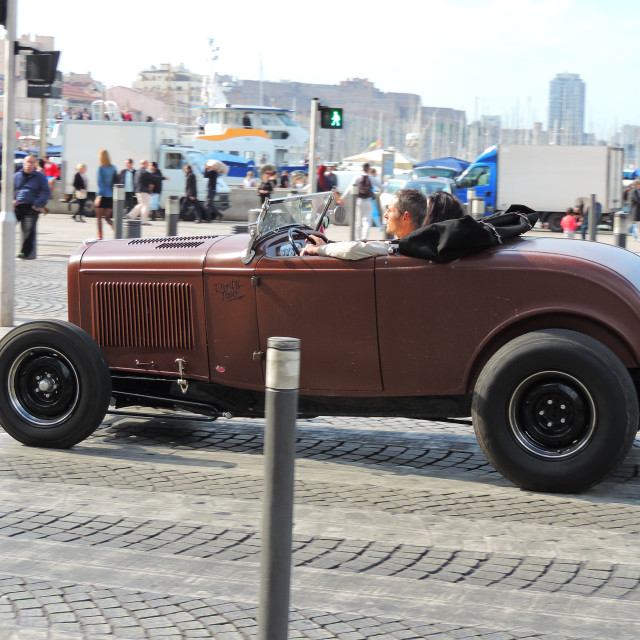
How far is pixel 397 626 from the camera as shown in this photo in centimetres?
369

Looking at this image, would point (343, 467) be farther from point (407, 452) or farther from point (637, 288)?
point (637, 288)

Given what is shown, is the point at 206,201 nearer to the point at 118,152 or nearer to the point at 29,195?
the point at 118,152

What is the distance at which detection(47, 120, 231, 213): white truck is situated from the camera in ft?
104

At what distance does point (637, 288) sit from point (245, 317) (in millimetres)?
2077

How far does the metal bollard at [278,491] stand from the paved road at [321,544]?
24.5 inches

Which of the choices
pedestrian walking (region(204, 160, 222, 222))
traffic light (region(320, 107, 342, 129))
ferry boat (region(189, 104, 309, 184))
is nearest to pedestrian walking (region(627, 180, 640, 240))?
pedestrian walking (region(204, 160, 222, 222))

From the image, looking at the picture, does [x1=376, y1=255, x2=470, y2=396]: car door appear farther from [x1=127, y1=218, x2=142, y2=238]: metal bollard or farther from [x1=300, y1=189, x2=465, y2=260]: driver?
[x1=127, y1=218, x2=142, y2=238]: metal bollard

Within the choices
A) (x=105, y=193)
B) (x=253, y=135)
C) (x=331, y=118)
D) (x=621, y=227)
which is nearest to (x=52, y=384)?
(x=621, y=227)

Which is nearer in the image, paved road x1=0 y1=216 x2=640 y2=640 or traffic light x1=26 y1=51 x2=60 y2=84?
paved road x1=0 y1=216 x2=640 y2=640

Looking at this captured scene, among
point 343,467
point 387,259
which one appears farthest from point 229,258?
point 343,467

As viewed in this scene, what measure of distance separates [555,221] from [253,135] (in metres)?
29.4

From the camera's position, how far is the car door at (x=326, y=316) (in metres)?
5.64

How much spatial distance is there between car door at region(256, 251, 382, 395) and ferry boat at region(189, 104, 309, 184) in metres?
52.7

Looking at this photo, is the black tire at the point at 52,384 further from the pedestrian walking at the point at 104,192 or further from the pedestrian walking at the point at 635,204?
the pedestrian walking at the point at 635,204
